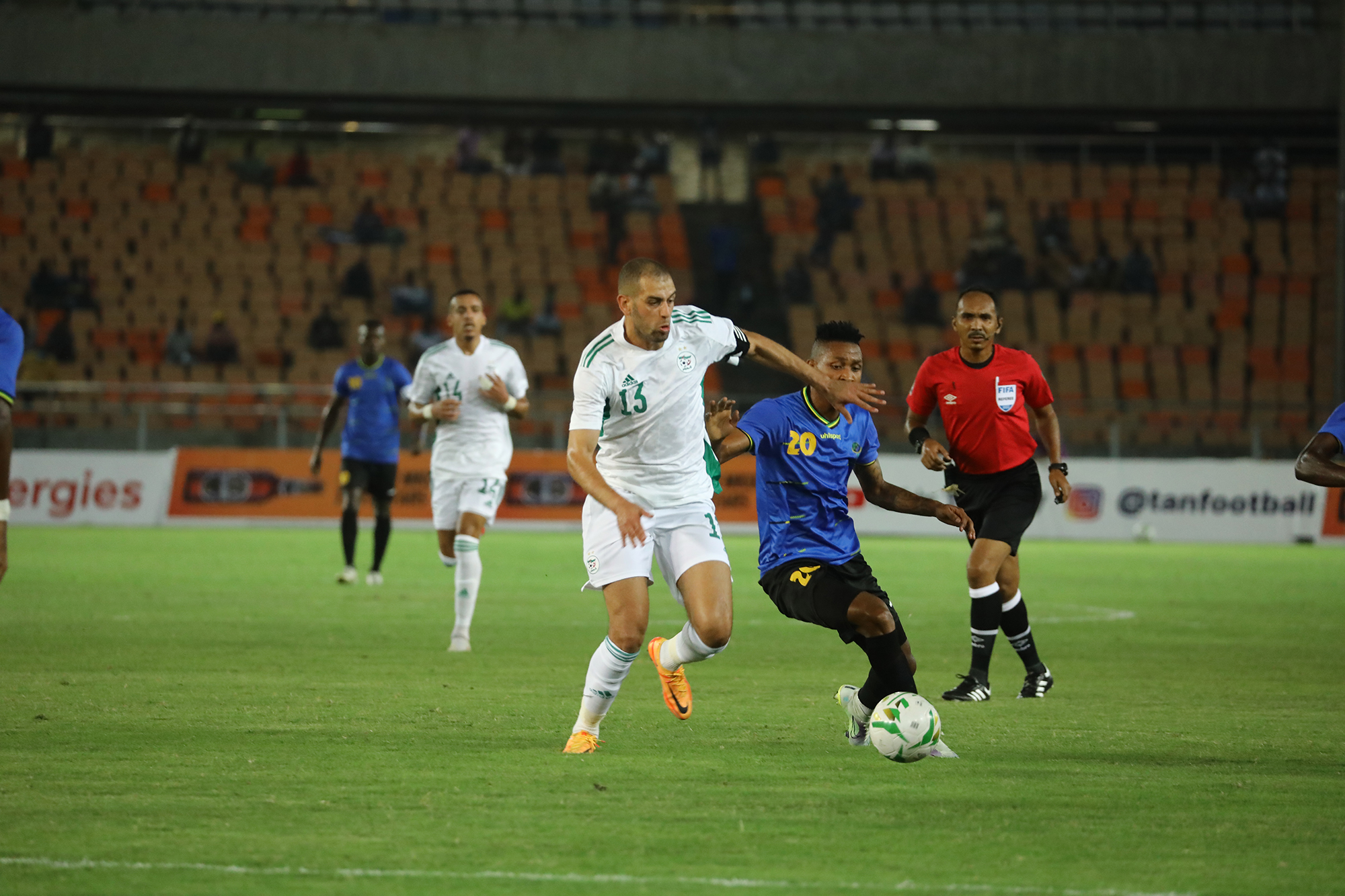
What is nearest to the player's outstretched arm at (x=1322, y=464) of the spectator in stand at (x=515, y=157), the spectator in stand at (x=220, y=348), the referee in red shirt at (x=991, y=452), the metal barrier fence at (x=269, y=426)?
the referee in red shirt at (x=991, y=452)

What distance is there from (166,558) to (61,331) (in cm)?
1161

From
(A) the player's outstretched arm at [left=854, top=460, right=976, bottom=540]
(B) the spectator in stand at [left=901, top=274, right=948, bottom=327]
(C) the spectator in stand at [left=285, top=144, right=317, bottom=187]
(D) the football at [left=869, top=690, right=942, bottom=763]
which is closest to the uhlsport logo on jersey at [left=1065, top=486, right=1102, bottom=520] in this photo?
(B) the spectator in stand at [left=901, top=274, right=948, bottom=327]

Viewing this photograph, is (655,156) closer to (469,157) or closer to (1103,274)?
(469,157)

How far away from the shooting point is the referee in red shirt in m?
9.25

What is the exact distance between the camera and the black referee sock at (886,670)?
7.18m

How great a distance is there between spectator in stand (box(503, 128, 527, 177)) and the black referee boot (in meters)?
27.3

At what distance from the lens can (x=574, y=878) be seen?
475 centimetres

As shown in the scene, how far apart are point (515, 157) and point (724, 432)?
2905cm

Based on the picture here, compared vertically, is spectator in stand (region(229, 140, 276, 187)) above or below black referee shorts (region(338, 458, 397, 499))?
above

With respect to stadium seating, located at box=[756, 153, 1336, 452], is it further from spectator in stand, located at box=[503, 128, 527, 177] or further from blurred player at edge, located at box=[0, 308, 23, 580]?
blurred player at edge, located at box=[0, 308, 23, 580]

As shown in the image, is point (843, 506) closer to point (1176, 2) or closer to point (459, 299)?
point (459, 299)

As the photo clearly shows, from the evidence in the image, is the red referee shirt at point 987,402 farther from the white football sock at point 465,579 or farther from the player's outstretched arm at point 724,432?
the white football sock at point 465,579

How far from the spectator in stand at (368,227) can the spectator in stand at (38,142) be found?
7.30 metres

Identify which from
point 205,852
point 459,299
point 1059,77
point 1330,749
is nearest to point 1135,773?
point 1330,749
